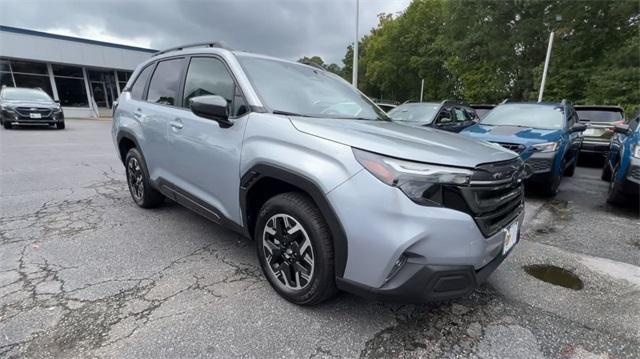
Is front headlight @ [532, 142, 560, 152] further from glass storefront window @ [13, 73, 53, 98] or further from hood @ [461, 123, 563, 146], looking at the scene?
glass storefront window @ [13, 73, 53, 98]

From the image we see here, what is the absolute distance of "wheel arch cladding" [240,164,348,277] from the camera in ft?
6.68

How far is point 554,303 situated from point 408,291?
150cm

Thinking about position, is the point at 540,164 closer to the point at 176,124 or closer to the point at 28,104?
the point at 176,124

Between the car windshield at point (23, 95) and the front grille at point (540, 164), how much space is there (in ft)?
52.9

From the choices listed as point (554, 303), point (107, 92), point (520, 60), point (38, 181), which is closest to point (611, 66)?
point (520, 60)

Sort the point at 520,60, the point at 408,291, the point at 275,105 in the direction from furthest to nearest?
the point at 520,60
the point at 275,105
the point at 408,291

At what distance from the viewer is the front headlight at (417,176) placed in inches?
74.0

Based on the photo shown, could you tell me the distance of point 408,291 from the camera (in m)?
1.92

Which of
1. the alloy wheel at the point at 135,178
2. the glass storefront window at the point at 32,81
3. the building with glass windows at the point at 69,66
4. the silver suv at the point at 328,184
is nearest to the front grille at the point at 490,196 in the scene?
the silver suv at the point at 328,184

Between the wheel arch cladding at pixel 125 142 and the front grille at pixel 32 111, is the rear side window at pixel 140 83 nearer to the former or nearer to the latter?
the wheel arch cladding at pixel 125 142

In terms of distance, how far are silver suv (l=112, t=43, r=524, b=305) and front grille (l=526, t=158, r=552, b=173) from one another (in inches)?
129

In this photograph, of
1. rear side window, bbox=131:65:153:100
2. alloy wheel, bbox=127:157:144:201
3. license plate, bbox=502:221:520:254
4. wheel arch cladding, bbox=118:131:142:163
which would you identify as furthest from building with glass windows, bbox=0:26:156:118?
license plate, bbox=502:221:520:254

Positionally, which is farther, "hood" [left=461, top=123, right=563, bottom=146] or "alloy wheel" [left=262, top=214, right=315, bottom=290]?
"hood" [left=461, top=123, right=563, bottom=146]

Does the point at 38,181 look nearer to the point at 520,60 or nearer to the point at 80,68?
the point at 80,68
